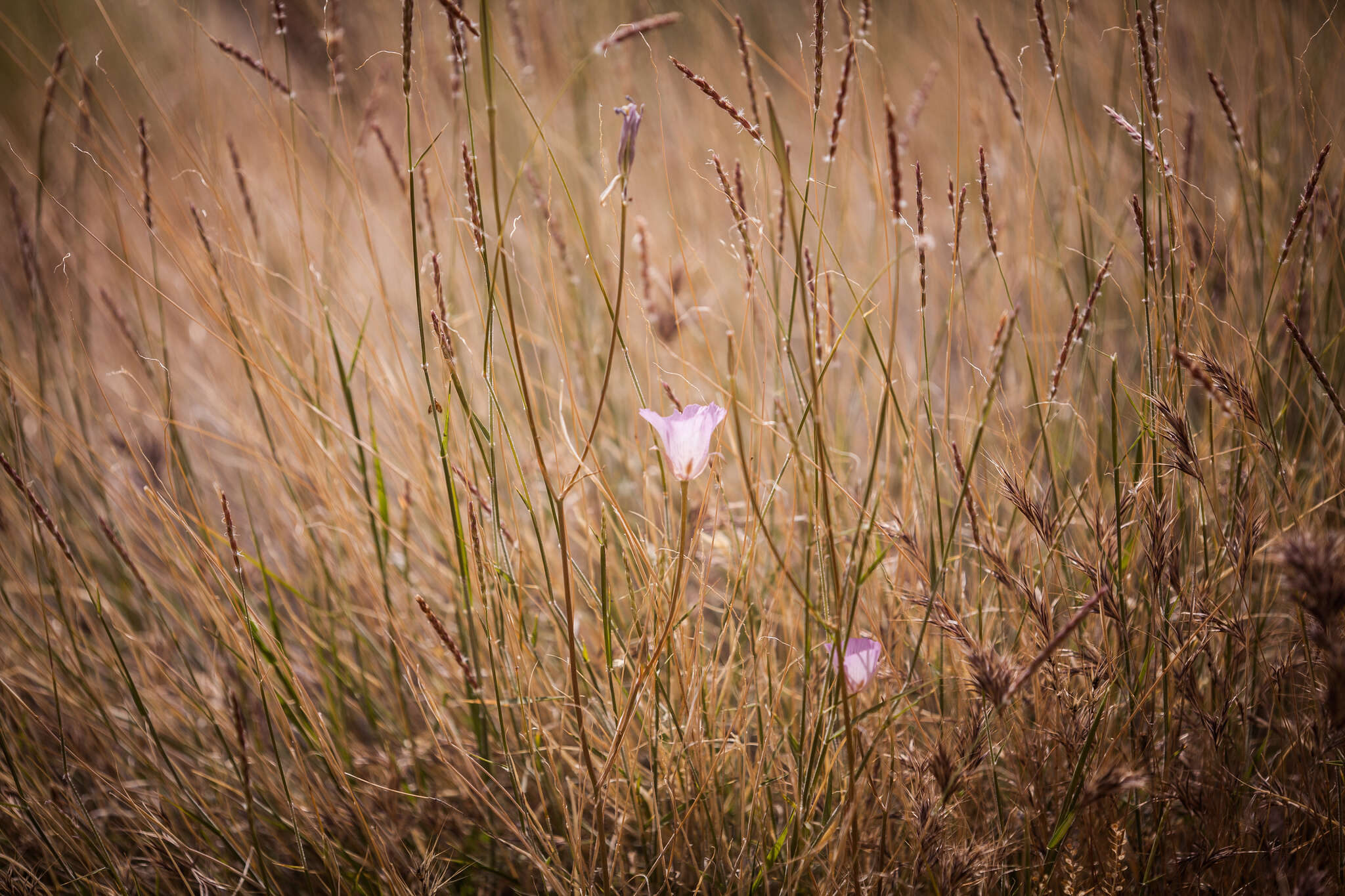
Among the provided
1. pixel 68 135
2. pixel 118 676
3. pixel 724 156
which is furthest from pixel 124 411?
pixel 724 156

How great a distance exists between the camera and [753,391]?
1.10 metres

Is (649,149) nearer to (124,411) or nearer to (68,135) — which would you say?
(124,411)

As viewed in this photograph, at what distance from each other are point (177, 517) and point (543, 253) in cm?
99

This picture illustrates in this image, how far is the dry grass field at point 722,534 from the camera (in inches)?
28.0

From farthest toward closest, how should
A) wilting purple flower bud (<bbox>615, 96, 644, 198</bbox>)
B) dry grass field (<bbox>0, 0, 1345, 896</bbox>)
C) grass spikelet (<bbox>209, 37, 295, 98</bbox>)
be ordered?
grass spikelet (<bbox>209, 37, 295, 98</bbox>)
dry grass field (<bbox>0, 0, 1345, 896</bbox>)
wilting purple flower bud (<bbox>615, 96, 644, 198</bbox>)

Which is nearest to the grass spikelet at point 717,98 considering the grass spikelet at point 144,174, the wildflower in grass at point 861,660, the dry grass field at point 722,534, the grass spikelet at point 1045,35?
the dry grass field at point 722,534

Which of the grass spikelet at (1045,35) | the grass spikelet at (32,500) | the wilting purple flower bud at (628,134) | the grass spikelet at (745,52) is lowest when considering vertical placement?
the grass spikelet at (32,500)

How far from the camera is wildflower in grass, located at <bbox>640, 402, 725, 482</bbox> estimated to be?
68 cm

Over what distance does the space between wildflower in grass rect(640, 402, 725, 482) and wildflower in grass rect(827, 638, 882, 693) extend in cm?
25

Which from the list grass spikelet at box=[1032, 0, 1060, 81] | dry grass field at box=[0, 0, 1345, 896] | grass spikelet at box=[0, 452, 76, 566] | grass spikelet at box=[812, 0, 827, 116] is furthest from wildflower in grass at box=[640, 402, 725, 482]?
grass spikelet at box=[0, 452, 76, 566]

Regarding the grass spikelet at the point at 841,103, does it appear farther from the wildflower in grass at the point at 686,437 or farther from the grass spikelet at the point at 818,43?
the wildflower in grass at the point at 686,437

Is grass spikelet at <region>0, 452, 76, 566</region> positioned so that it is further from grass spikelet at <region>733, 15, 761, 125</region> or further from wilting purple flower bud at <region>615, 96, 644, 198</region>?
grass spikelet at <region>733, 15, 761, 125</region>

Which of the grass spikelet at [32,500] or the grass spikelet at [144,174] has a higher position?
the grass spikelet at [144,174]

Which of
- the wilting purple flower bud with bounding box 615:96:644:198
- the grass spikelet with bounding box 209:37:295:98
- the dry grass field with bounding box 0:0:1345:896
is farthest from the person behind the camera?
the grass spikelet with bounding box 209:37:295:98
